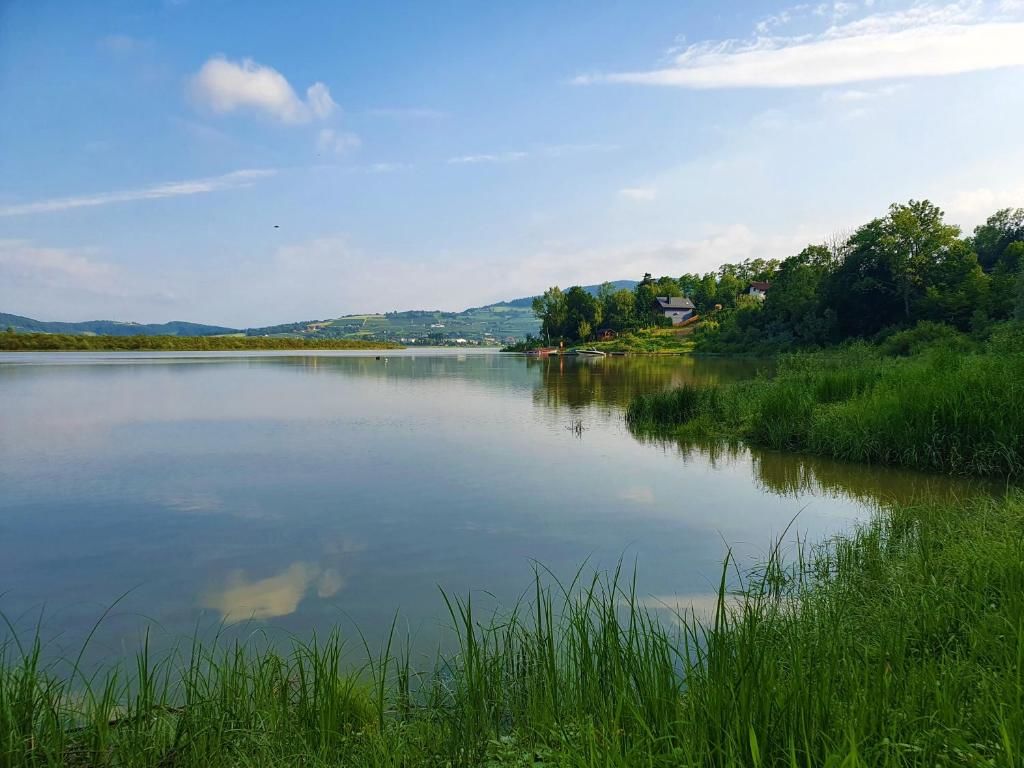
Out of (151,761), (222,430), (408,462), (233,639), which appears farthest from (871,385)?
(222,430)

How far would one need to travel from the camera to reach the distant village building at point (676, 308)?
113 metres

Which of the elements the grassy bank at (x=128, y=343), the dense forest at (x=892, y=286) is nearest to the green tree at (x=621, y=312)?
the dense forest at (x=892, y=286)

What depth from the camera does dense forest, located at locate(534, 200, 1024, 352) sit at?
4422cm

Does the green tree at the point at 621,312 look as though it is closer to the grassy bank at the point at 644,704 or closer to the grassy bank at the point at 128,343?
the grassy bank at the point at 128,343

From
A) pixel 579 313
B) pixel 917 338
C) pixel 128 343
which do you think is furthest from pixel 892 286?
pixel 128 343

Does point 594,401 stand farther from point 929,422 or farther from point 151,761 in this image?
point 151,761

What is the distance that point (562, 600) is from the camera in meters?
5.98

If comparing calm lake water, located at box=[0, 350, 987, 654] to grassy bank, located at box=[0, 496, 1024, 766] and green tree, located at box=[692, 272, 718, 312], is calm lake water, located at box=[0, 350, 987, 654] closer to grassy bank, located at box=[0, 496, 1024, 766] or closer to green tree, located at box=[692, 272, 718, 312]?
grassy bank, located at box=[0, 496, 1024, 766]

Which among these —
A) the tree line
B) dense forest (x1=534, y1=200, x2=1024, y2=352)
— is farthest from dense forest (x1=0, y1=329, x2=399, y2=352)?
the tree line

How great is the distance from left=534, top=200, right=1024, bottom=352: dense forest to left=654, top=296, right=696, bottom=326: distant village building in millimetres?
35192

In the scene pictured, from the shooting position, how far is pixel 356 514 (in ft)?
31.0

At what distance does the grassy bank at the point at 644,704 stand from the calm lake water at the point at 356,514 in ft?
5.19

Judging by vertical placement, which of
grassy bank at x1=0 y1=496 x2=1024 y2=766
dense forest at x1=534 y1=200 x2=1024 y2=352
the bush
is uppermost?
dense forest at x1=534 y1=200 x2=1024 y2=352

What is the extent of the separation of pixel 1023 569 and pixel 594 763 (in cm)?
335
